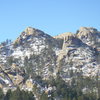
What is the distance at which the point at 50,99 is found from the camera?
545 ft

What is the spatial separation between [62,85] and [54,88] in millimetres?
Result: 7094

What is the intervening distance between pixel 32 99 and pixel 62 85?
4590 cm

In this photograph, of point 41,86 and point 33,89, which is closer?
point 33,89

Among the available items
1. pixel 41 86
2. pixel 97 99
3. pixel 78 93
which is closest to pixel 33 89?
pixel 41 86

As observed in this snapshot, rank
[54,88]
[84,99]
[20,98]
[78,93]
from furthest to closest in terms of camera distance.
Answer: [54,88] < [78,93] < [84,99] < [20,98]

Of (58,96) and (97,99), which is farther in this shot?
(58,96)

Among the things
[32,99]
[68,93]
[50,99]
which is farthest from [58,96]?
[32,99]

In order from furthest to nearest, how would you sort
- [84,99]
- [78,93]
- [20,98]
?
1. [78,93]
2. [84,99]
3. [20,98]

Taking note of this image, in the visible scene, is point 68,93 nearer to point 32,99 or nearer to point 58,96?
point 58,96

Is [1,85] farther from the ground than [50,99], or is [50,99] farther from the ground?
[1,85]

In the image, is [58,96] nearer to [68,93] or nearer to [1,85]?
[68,93]

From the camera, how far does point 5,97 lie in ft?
510

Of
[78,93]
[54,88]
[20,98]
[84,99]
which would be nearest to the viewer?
[20,98]

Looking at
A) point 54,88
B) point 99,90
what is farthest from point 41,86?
point 99,90
